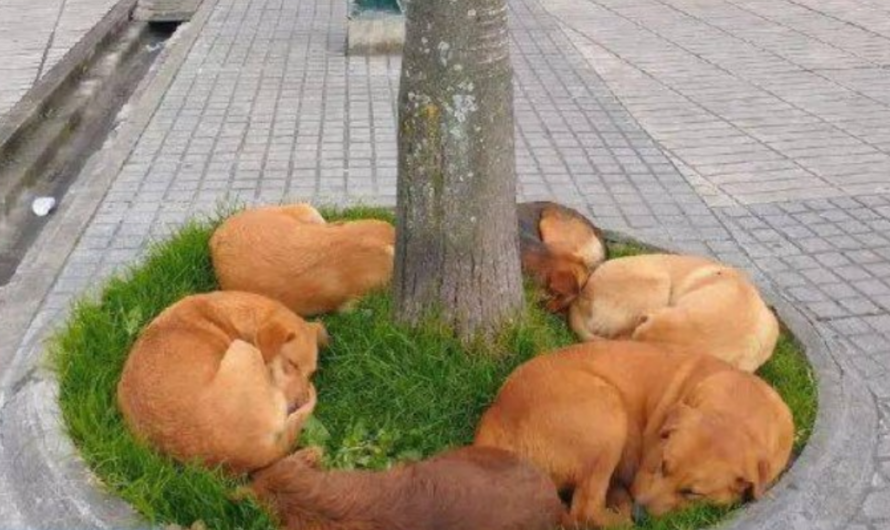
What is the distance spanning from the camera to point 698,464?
3219 mm

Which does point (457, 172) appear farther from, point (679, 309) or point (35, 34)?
point (35, 34)

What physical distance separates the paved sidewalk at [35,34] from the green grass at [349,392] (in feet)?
15.1

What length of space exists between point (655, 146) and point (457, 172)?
374 cm

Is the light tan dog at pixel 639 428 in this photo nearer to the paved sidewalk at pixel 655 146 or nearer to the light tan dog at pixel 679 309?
the paved sidewalk at pixel 655 146

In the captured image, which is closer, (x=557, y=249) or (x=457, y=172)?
(x=457, y=172)

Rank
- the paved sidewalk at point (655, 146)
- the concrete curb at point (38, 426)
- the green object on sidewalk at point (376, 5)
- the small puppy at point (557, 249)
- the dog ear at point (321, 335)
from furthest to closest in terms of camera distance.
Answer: the green object on sidewalk at point (376, 5)
the paved sidewalk at point (655, 146)
the small puppy at point (557, 249)
the dog ear at point (321, 335)
the concrete curb at point (38, 426)

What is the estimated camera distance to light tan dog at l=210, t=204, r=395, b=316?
4418 millimetres

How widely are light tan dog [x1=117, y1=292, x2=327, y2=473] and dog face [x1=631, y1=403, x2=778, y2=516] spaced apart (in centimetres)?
125

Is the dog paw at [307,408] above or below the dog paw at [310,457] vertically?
below

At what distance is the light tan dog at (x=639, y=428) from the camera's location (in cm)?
325

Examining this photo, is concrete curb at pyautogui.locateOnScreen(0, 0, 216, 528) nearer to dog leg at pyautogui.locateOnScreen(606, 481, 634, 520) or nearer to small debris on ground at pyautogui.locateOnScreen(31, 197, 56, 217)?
small debris on ground at pyautogui.locateOnScreen(31, 197, 56, 217)

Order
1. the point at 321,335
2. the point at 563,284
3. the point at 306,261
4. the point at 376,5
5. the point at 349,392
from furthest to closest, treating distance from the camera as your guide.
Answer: the point at 376,5
the point at 563,284
the point at 306,261
the point at 321,335
the point at 349,392

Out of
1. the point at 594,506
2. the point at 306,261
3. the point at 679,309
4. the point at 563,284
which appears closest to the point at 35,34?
the point at 306,261

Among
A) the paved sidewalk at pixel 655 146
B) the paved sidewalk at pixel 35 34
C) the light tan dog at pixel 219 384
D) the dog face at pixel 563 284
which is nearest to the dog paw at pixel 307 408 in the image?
the light tan dog at pixel 219 384
